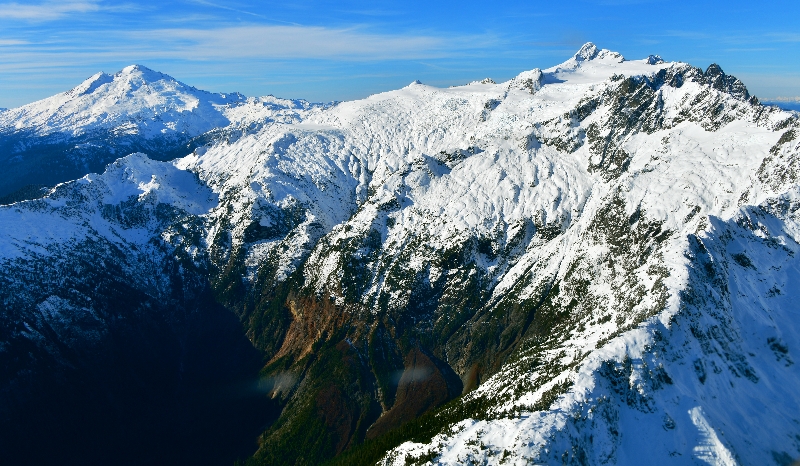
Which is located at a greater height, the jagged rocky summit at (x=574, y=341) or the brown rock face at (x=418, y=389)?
the jagged rocky summit at (x=574, y=341)

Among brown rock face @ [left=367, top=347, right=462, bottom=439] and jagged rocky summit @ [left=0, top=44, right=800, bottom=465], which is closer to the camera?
jagged rocky summit @ [left=0, top=44, right=800, bottom=465]

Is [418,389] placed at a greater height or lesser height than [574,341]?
lesser

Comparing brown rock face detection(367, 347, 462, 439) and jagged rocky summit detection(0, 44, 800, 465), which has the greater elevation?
jagged rocky summit detection(0, 44, 800, 465)

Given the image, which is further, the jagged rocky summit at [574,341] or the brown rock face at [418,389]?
the brown rock face at [418,389]

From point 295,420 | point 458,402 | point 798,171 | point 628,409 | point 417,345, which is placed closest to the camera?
point 628,409

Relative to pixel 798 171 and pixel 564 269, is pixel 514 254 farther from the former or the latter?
pixel 798 171

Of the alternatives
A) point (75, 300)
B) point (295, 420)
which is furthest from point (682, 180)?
point (75, 300)

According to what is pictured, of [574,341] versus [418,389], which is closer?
[574,341]

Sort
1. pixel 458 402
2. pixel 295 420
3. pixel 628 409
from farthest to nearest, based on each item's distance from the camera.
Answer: pixel 295 420
pixel 458 402
pixel 628 409
